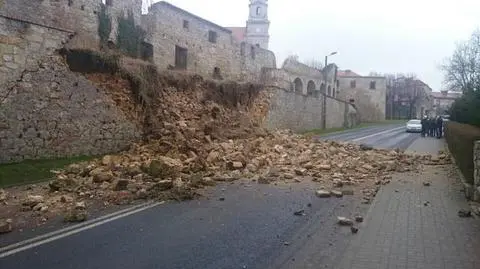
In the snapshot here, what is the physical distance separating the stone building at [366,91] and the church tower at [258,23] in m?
22.7

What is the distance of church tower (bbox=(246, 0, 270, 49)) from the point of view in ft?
354

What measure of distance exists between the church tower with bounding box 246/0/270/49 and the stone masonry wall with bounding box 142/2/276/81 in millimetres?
67901

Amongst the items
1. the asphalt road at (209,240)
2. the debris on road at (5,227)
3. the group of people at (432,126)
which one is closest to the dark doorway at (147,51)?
the asphalt road at (209,240)

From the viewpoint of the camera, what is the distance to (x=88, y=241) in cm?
729

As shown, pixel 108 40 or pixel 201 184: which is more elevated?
pixel 108 40

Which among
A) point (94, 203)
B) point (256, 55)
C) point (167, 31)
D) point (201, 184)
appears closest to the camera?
point (94, 203)

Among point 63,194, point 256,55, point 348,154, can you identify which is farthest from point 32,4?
point 256,55

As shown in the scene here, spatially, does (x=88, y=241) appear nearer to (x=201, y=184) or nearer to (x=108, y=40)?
(x=201, y=184)

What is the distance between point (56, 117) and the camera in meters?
16.8

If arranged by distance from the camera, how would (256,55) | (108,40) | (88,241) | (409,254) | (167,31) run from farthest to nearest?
1. (256,55)
2. (167,31)
3. (108,40)
4. (88,241)
5. (409,254)

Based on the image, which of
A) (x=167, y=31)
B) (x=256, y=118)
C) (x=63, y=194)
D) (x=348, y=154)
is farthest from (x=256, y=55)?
(x=63, y=194)

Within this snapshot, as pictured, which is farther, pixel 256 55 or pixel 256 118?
pixel 256 55

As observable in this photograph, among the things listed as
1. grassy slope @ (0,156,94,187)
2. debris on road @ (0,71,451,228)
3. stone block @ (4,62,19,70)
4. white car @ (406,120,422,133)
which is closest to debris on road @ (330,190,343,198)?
debris on road @ (0,71,451,228)

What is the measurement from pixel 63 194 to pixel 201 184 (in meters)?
3.39
